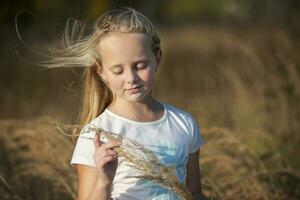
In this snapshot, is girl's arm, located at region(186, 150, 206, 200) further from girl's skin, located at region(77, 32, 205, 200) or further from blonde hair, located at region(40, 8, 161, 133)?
blonde hair, located at region(40, 8, 161, 133)

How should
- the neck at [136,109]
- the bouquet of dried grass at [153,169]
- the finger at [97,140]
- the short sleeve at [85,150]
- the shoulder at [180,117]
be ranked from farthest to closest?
the shoulder at [180,117], the neck at [136,109], the short sleeve at [85,150], the finger at [97,140], the bouquet of dried grass at [153,169]

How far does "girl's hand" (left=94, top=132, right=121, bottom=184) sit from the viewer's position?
3137mm

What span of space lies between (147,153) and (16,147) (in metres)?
2.61

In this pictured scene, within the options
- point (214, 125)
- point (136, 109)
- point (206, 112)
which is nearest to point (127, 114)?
point (136, 109)

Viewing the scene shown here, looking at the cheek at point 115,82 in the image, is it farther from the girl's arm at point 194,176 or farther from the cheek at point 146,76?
the girl's arm at point 194,176

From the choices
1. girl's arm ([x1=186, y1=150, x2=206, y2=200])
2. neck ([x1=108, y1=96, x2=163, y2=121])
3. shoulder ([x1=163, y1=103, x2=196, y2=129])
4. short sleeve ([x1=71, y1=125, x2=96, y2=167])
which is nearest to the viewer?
short sleeve ([x1=71, y1=125, x2=96, y2=167])

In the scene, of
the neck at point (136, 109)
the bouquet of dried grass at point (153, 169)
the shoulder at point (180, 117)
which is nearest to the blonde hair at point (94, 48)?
the neck at point (136, 109)

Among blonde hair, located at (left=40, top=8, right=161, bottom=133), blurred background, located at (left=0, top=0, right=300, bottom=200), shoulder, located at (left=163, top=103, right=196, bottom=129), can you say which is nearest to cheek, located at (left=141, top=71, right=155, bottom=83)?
blonde hair, located at (left=40, top=8, right=161, bottom=133)

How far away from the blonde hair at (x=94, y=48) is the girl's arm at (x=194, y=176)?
41 centimetres

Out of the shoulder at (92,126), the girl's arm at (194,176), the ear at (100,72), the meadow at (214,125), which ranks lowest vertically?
the meadow at (214,125)

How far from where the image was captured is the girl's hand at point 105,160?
3137 millimetres

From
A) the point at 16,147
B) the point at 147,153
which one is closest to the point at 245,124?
the point at 16,147

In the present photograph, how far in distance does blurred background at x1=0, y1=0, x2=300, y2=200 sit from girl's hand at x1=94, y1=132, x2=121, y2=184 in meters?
0.67

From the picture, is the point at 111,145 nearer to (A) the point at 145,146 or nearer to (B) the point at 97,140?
(B) the point at 97,140
